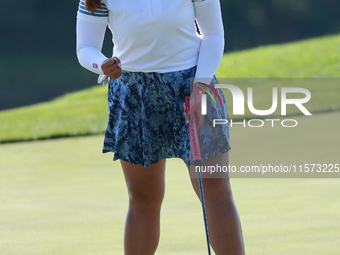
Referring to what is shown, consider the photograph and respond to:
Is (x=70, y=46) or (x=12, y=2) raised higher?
(x=12, y=2)

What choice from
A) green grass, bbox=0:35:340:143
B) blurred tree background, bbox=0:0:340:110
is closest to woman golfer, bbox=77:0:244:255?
green grass, bbox=0:35:340:143

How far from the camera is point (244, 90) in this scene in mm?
9414

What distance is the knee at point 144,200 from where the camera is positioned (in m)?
2.05

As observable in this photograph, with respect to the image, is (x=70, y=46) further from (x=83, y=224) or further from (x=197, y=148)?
(x=197, y=148)

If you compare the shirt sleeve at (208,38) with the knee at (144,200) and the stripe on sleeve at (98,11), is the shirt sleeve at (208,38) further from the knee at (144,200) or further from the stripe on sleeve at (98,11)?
the knee at (144,200)

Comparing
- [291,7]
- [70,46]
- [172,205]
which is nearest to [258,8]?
[291,7]

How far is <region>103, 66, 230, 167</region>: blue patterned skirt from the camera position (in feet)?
6.26

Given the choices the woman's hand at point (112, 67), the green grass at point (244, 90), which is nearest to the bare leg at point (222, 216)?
the woman's hand at point (112, 67)

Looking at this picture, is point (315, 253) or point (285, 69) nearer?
point (315, 253)

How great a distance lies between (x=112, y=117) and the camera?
2.02m

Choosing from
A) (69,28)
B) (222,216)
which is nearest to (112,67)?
(222,216)

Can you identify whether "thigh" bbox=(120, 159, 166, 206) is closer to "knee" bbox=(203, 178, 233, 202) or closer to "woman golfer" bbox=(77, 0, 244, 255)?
"woman golfer" bbox=(77, 0, 244, 255)

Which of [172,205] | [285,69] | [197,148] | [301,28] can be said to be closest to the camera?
[197,148]

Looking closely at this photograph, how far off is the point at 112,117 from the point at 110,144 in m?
0.09
